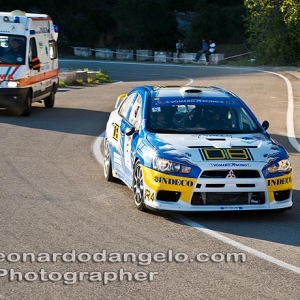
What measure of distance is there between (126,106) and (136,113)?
2.57ft

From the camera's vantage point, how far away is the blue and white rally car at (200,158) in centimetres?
925

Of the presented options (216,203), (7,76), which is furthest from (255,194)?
(7,76)

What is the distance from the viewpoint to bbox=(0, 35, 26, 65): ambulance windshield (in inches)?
805

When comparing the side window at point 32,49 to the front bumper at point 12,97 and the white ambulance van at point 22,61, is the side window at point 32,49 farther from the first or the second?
the front bumper at point 12,97

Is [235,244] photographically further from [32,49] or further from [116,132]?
[32,49]

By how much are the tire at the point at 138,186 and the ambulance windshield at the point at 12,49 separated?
11021 mm

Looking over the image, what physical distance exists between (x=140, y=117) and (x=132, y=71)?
3571cm

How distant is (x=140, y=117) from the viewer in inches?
421

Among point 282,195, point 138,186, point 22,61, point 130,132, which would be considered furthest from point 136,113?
point 22,61

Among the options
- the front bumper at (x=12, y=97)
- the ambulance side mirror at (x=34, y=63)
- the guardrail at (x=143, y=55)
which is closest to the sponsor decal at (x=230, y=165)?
the front bumper at (x=12, y=97)

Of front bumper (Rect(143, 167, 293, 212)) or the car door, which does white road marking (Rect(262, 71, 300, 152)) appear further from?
front bumper (Rect(143, 167, 293, 212))

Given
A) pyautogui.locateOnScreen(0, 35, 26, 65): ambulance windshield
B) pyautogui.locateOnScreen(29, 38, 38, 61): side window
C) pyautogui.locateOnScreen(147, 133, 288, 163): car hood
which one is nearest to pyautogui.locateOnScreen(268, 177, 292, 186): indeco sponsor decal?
pyautogui.locateOnScreen(147, 133, 288, 163): car hood

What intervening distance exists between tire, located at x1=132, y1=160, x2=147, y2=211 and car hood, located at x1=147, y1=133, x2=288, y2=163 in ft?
1.19

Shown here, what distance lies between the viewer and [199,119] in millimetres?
10602
